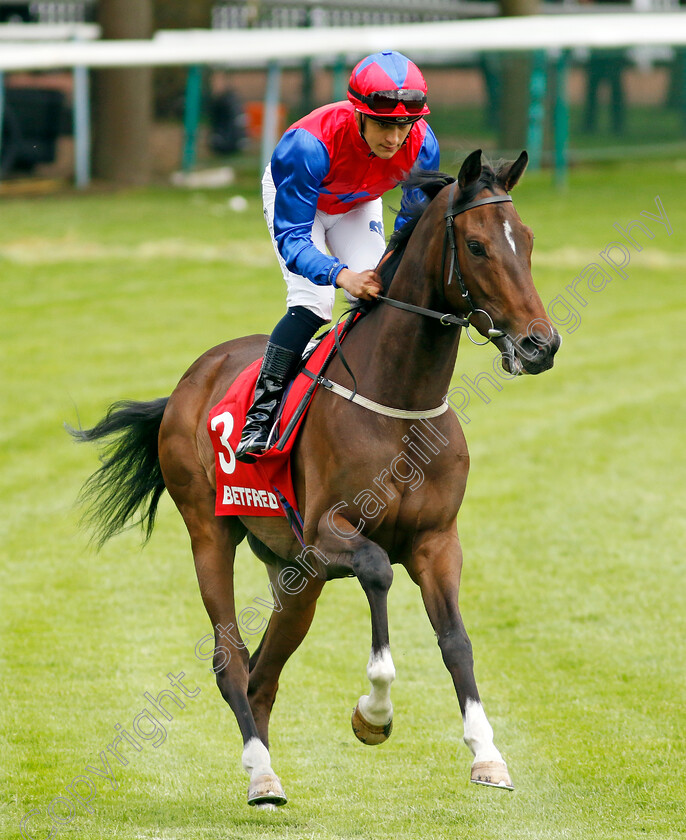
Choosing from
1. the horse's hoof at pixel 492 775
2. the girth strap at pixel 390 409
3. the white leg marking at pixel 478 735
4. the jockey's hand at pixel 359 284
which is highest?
the jockey's hand at pixel 359 284

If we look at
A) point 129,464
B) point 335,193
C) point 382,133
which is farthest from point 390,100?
point 129,464

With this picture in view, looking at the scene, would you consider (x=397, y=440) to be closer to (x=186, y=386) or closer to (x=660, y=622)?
(x=186, y=386)

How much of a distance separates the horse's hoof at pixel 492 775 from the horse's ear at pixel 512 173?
1.80m

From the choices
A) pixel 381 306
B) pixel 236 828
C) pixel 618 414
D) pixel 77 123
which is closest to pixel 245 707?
pixel 236 828

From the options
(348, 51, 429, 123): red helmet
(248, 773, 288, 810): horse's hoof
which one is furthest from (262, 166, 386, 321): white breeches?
(248, 773, 288, 810): horse's hoof

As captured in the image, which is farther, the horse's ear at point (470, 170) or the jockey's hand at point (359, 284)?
the jockey's hand at point (359, 284)

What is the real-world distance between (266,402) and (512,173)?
125 centimetres

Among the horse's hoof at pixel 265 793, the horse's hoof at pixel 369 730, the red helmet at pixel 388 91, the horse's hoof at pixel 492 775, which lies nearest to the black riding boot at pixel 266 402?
the red helmet at pixel 388 91

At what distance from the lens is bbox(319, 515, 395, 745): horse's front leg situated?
3.76 meters

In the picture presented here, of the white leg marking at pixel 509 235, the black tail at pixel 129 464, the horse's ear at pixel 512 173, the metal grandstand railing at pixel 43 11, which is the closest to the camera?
the white leg marking at pixel 509 235

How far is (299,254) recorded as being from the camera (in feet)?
13.7

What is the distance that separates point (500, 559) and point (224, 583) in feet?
11.6

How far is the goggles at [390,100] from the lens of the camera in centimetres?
402

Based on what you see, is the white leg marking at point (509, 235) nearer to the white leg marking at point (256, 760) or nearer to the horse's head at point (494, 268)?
the horse's head at point (494, 268)
